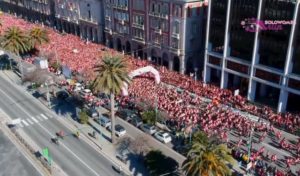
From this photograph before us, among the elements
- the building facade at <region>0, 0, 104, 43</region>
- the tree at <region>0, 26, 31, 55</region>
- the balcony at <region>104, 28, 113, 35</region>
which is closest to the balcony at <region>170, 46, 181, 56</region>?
the balcony at <region>104, 28, 113, 35</region>

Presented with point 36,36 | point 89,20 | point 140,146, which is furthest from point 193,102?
point 89,20

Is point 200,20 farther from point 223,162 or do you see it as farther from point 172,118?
point 223,162

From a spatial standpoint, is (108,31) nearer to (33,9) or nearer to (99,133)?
(99,133)

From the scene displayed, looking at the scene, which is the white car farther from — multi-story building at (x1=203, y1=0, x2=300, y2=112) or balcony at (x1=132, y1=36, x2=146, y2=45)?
balcony at (x1=132, y1=36, x2=146, y2=45)

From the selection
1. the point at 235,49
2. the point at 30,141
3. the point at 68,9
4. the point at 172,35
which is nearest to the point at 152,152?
the point at 30,141

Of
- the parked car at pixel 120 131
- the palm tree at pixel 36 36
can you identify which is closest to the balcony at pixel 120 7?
the palm tree at pixel 36 36

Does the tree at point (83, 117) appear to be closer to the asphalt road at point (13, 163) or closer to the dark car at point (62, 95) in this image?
the dark car at point (62, 95)
